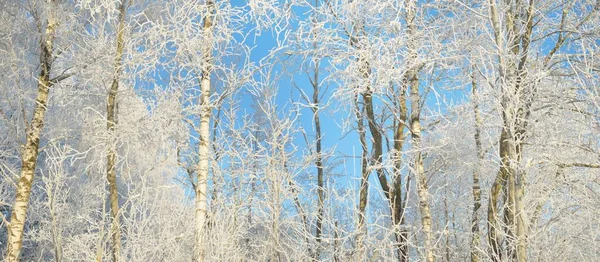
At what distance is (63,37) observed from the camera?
24.0ft

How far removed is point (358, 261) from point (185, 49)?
3.63 meters

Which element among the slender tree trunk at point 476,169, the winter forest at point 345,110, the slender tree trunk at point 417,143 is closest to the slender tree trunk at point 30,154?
the winter forest at point 345,110

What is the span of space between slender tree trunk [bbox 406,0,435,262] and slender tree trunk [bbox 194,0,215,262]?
2592 mm

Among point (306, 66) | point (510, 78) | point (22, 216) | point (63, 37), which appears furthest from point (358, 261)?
point (306, 66)

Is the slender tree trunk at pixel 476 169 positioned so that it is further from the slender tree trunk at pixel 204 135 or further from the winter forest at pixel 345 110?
the slender tree trunk at pixel 204 135

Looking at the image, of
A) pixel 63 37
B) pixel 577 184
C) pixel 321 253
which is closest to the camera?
pixel 577 184

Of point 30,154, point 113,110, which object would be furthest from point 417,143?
point 30,154

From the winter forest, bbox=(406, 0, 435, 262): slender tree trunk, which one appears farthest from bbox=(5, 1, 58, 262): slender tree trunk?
bbox=(406, 0, 435, 262): slender tree trunk

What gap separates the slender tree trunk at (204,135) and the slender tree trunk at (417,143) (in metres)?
2.59

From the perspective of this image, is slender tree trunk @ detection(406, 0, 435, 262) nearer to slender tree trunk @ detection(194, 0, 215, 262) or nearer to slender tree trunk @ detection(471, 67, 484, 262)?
slender tree trunk @ detection(471, 67, 484, 262)

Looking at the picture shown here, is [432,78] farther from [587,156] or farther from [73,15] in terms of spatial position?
[73,15]

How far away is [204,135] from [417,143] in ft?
8.99

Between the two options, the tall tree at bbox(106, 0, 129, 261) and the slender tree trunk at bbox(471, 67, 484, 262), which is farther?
the tall tree at bbox(106, 0, 129, 261)

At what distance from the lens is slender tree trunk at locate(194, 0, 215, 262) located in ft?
20.9
